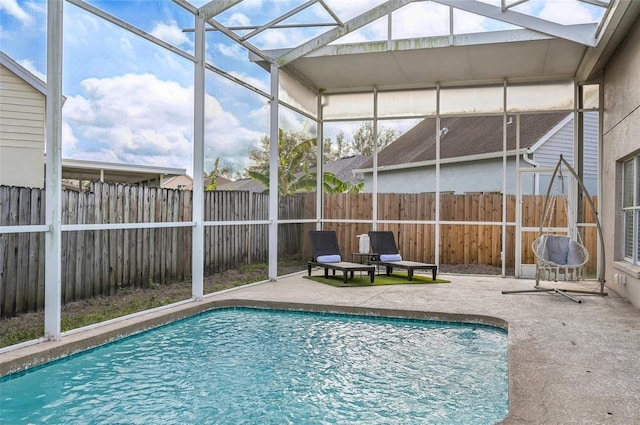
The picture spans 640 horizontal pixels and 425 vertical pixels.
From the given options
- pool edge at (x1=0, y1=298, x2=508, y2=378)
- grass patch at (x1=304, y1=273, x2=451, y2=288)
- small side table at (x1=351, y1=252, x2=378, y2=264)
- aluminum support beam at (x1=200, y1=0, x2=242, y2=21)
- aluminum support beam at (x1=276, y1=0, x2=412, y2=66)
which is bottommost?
pool edge at (x1=0, y1=298, x2=508, y2=378)

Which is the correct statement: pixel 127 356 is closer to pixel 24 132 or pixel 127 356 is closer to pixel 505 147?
pixel 24 132

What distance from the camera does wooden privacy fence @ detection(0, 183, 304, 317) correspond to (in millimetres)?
5676

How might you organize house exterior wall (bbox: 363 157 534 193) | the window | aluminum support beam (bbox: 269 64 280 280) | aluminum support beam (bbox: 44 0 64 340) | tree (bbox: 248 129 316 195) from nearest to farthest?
aluminum support beam (bbox: 44 0 64 340), the window, aluminum support beam (bbox: 269 64 280 280), tree (bbox: 248 129 316 195), house exterior wall (bbox: 363 157 534 193)

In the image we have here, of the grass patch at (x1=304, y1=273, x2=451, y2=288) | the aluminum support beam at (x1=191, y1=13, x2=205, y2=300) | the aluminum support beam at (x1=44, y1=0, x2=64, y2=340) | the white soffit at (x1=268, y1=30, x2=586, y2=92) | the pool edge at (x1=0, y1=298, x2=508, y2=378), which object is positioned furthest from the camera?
the grass patch at (x1=304, y1=273, x2=451, y2=288)

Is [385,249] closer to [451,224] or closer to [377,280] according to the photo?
[377,280]

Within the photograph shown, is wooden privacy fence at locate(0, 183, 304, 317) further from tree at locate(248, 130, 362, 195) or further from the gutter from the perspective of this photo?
the gutter

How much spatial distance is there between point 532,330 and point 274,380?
9.87 ft

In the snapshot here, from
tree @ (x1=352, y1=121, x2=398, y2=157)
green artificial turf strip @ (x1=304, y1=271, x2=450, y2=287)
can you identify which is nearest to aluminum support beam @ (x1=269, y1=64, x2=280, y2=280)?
green artificial turf strip @ (x1=304, y1=271, x2=450, y2=287)

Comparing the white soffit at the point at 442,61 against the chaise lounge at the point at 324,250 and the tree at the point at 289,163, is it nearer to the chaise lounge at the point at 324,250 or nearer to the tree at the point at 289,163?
the tree at the point at 289,163

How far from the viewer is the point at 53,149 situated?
4852 millimetres

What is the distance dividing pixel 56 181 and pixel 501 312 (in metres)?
5.38

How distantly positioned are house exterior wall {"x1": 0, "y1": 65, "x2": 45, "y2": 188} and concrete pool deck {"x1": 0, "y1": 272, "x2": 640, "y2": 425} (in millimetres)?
2222

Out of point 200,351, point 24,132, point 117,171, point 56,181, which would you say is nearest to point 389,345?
point 200,351

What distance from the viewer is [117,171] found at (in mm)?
9039
